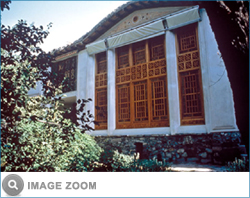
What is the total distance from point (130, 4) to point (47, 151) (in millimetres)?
4071

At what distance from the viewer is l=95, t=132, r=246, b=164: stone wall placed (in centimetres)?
372

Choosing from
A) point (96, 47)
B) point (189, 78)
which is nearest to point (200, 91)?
point (189, 78)

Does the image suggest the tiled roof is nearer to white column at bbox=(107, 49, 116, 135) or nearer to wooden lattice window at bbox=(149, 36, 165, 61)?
white column at bbox=(107, 49, 116, 135)

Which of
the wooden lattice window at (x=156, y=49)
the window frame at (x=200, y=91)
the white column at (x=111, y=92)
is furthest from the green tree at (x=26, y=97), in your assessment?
the wooden lattice window at (x=156, y=49)

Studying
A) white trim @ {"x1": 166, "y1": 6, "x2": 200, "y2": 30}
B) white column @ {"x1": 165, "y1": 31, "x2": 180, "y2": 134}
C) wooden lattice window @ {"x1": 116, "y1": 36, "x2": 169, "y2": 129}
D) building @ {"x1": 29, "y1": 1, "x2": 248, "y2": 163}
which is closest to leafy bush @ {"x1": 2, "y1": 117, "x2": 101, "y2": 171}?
building @ {"x1": 29, "y1": 1, "x2": 248, "y2": 163}

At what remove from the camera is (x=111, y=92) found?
493 centimetres

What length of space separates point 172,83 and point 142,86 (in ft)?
2.38

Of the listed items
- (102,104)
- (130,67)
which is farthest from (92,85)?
(130,67)

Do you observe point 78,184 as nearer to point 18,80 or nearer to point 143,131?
point 18,80

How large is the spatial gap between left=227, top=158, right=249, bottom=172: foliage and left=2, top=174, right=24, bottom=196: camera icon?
2.94 metres

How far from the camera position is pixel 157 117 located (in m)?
4.68

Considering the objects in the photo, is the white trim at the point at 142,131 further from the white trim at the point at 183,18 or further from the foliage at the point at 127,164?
the white trim at the point at 183,18

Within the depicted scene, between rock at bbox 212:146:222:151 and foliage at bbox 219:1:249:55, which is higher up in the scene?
foliage at bbox 219:1:249:55

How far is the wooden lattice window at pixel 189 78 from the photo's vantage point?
14.5ft
